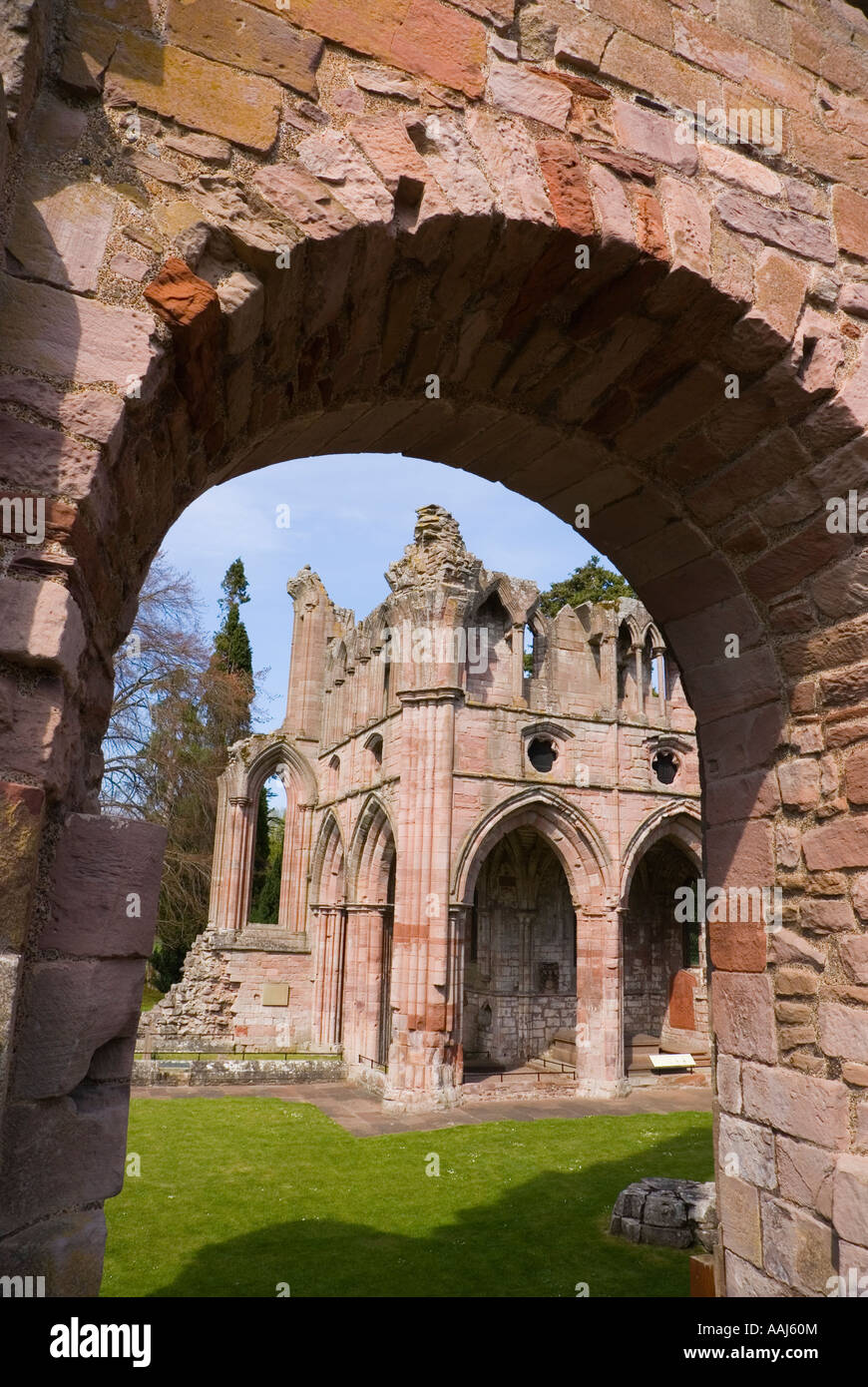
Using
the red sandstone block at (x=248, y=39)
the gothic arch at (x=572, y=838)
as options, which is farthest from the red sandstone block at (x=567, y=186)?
the gothic arch at (x=572, y=838)

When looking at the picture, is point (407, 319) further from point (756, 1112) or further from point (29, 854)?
point (756, 1112)

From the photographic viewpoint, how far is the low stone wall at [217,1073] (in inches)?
587

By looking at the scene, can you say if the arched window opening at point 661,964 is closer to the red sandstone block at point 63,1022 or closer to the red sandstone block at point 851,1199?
the red sandstone block at point 851,1199

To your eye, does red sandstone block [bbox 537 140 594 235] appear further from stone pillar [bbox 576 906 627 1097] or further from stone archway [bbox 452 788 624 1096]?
stone pillar [bbox 576 906 627 1097]

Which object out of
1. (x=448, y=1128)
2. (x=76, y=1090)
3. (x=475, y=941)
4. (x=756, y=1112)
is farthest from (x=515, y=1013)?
(x=76, y=1090)

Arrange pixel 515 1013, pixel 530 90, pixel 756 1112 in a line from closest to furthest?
pixel 530 90, pixel 756 1112, pixel 515 1013

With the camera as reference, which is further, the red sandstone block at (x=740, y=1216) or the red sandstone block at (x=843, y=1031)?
the red sandstone block at (x=740, y=1216)

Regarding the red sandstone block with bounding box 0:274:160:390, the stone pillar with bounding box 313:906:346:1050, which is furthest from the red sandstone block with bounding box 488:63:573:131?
the stone pillar with bounding box 313:906:346:1050

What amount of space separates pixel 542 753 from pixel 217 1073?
780 cm

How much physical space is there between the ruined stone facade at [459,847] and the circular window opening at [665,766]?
0.20ft

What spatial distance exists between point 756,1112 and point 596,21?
3.54 meters

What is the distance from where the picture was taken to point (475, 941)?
19344 mm

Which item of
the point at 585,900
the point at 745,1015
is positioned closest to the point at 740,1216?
the point at 745,1015

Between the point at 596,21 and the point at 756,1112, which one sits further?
the point at 756,1112
